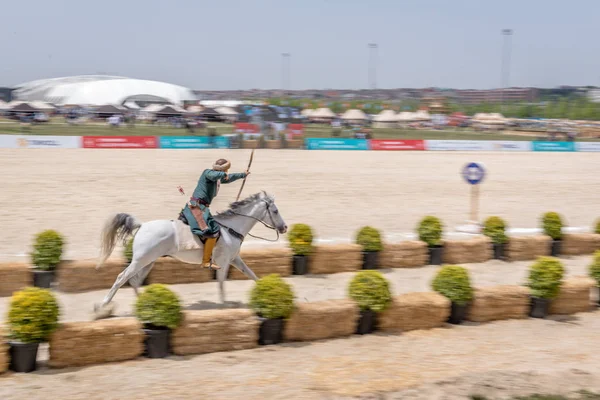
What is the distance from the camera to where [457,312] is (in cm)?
1022

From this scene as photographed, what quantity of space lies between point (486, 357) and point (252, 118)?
137ft

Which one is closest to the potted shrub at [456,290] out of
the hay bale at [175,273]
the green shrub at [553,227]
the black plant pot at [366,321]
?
the black plant pot at [366,321]

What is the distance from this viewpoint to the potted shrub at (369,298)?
30.9 ft

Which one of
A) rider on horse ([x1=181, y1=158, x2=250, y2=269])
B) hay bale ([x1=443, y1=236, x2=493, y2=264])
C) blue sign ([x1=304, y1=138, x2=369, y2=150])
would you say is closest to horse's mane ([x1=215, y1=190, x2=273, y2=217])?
rider on horse ([x1=181, y1=158, x2=250, y2=269])

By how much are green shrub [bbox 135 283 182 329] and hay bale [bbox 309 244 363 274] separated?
4.86 m

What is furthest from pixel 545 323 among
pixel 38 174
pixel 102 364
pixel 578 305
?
pixel 38 174

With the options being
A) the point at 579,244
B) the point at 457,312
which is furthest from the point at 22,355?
the point at 579,244

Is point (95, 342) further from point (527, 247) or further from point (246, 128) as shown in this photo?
point (246, 128)

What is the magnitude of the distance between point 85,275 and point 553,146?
39.9 meters

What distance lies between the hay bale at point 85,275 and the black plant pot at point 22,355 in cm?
341

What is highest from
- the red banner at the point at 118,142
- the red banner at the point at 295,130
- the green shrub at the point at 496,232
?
the red banner at the point at 295,130

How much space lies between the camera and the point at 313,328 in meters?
9.09

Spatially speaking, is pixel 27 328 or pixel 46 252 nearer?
pixel 27 328

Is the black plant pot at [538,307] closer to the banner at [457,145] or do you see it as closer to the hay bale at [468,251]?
the hay bale at [468,251]
